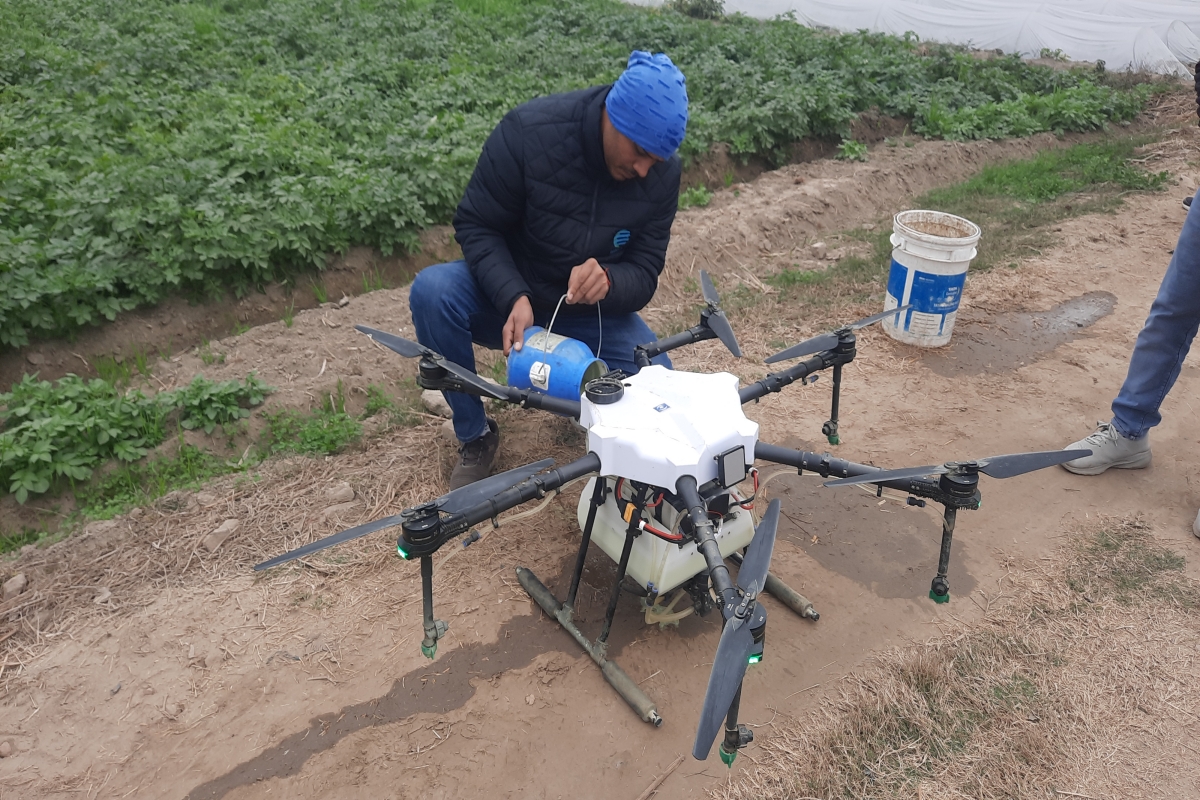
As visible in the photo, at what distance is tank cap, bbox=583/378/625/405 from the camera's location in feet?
7.08

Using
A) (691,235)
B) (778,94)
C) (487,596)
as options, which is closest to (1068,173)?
(778,94)

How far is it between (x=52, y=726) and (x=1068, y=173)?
8.02m

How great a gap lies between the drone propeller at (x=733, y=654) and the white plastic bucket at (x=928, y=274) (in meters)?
2.86

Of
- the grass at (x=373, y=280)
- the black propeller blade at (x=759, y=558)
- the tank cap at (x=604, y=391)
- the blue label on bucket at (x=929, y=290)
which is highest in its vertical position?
the tank cap at (x=604, y=391)

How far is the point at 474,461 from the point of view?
3160 mm

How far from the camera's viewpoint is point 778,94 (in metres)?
7.29

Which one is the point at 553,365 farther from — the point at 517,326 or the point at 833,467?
the point at 833,467

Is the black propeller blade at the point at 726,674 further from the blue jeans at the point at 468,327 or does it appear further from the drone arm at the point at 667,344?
the blue jeans at the point at 468,327

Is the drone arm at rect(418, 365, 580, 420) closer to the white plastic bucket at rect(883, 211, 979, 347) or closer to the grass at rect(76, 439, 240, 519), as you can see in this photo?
the grass at rect(76, 439, 240, 519)

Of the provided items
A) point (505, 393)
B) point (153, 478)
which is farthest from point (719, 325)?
point (153, 478)

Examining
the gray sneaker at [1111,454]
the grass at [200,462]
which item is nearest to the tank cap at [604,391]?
the grass at [200,462]

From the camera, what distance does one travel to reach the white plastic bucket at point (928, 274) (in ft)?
13.2

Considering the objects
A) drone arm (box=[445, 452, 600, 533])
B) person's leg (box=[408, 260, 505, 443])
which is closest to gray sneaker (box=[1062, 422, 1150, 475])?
drone arm (box=[445, 452, 600, 533])

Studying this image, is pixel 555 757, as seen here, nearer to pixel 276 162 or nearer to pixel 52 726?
pixel 52 726
